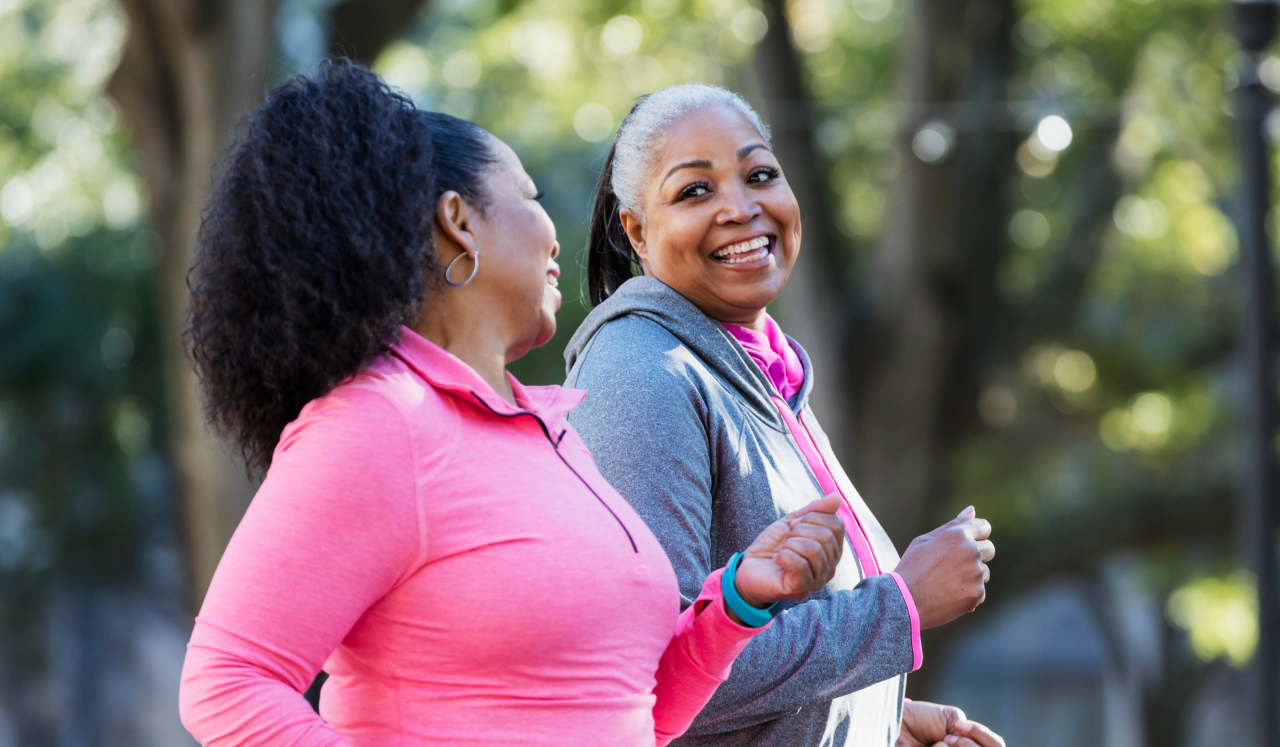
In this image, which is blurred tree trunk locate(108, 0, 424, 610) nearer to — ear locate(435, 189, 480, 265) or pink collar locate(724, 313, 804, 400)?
pink collar locate(724, 313, 804, 400)

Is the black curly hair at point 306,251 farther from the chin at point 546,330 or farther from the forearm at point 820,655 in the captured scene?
the forearm at point 820,655

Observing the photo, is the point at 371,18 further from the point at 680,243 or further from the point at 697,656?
the point at 697,656

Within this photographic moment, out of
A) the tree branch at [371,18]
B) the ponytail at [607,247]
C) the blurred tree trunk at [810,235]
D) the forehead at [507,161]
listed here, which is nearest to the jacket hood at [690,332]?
the ponytail at [607,247]

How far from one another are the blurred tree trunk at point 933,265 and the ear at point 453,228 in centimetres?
623

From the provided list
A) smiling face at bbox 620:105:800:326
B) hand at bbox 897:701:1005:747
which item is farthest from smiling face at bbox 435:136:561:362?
hand at bbox 897:701:1005:747

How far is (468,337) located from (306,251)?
0.24 metres

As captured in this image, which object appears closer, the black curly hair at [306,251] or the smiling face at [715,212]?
the black curly hair at [306,251]

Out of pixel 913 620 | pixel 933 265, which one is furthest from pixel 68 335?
pixel 913 620

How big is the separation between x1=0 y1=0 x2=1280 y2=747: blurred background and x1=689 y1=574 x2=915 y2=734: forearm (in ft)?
4.71

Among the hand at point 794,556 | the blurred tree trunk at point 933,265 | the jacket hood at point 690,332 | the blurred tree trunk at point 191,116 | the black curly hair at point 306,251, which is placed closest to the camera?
the black curly hair at point 306,251

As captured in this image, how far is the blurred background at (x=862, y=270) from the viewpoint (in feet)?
21.0

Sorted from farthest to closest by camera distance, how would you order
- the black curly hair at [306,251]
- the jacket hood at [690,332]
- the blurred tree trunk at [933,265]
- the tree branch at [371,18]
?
the blurred tree trunk at [933,265] < the tree branch at [371,18] < the jacket hood at [690,332] < the black curly hair at [306,251]

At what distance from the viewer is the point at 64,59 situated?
11.0 m

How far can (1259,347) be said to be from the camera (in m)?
6.38
